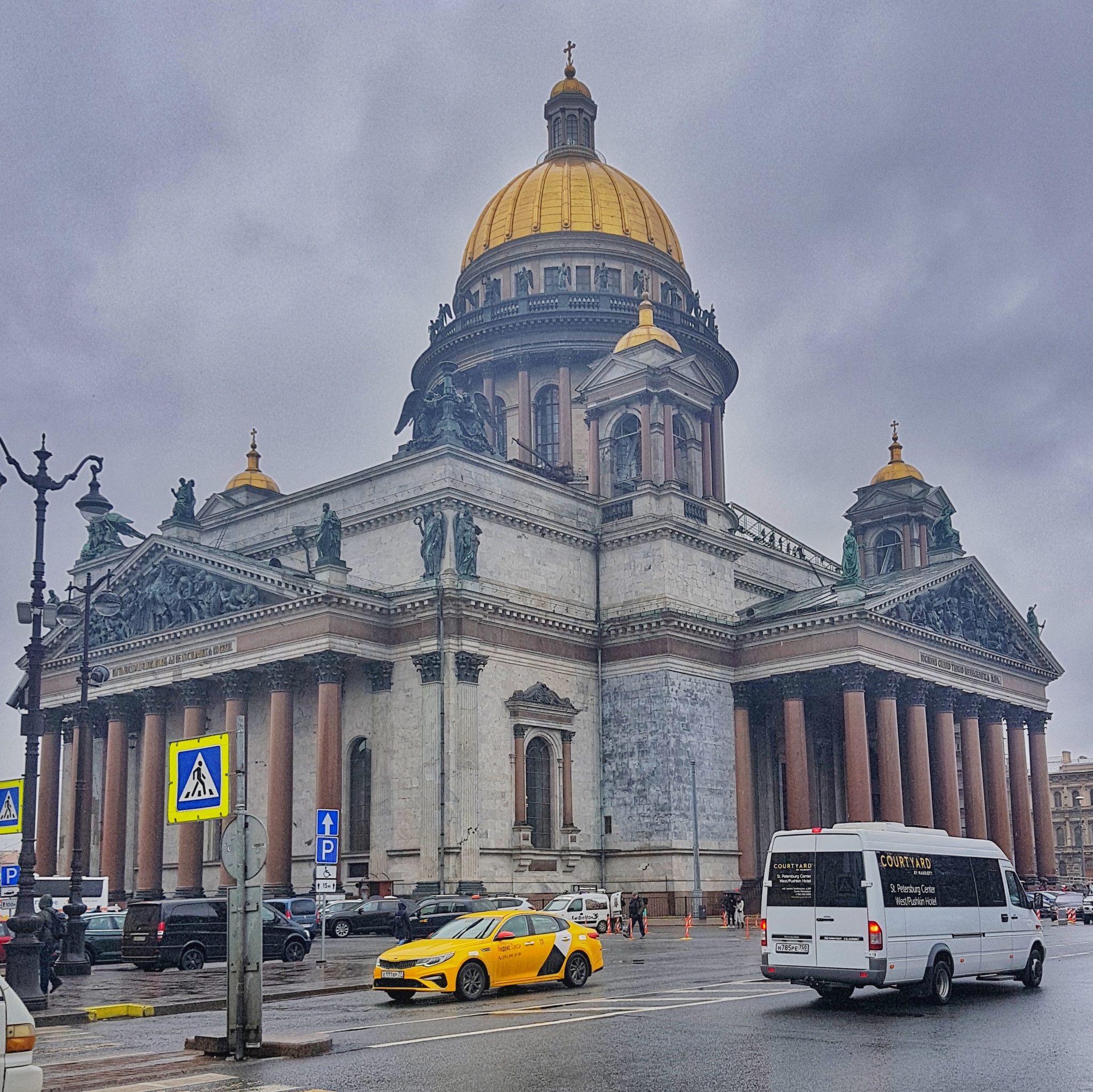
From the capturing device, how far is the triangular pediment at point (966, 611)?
58.3 meters

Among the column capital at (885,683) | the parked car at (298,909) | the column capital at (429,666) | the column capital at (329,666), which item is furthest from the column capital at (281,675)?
the column capital at (885,683)

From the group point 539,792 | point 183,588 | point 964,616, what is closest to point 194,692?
point 183,588

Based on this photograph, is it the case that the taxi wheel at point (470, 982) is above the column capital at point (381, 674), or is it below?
below

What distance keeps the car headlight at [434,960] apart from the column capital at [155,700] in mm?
34521

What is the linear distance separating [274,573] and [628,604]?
14.4 meters

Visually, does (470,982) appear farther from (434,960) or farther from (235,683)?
(235,683)

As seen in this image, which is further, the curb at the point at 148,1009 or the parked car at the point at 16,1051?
the curb at the point at 148,1009

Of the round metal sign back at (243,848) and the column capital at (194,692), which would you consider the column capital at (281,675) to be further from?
the round metal sign back at (243,848)

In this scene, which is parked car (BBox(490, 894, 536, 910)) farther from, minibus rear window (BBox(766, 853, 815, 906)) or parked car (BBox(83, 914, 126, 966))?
minibus rear window (BBox(766, 853, 815, 906))

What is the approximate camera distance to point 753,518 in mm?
70500

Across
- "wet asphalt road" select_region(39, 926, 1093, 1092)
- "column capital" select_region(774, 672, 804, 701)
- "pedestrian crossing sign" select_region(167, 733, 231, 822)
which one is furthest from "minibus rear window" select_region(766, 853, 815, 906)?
"column capital" select_region(774, 672, 804, 701)

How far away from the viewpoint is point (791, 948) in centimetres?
2111

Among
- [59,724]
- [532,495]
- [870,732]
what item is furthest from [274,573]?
[870,732]

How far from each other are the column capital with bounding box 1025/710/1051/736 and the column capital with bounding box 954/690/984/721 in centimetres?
578
